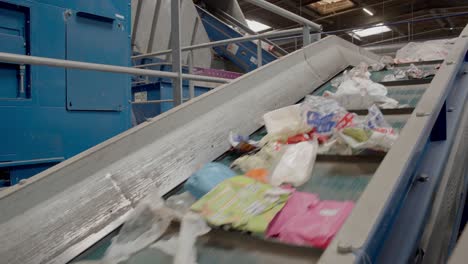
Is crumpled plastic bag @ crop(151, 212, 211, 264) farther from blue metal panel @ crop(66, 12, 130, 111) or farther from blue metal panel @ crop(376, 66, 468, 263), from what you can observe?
blue metal panel @ crop(66, 12, 130, 111)

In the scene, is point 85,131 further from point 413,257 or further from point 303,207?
point 413,257

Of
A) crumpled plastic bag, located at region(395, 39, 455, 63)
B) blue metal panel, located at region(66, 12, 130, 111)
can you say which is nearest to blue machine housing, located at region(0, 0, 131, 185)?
blue metal panel, located at region(66, 12, 130, 111)

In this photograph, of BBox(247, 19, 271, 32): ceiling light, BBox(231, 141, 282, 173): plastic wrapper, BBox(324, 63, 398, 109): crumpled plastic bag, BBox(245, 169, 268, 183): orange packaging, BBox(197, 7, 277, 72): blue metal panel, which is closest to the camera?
BBox(245, 169, 268, 183): orange packaging

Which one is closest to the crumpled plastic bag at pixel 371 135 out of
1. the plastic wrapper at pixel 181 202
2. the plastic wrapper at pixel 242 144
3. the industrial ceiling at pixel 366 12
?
the plastic wrapper at pixel 242 144

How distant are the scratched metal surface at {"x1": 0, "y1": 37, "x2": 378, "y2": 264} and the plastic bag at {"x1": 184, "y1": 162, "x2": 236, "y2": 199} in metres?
0.12

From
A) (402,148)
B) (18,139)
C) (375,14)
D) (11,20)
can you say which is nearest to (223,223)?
(402,148)

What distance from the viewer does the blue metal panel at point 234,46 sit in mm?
5477

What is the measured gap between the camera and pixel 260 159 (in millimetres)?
1489

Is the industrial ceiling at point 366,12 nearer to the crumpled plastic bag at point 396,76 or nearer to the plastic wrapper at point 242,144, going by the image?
the crumpled plastic bag at point 396,76

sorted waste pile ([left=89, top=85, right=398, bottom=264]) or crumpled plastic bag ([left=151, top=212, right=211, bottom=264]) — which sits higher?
sorted waste pile ([left=89, top=85, right=398, bottom=264])

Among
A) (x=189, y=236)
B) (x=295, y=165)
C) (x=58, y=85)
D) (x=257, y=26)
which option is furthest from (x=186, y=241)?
(x=257, y=26)

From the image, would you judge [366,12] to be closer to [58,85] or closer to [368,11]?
[368,11]

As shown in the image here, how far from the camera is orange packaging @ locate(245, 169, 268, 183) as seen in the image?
1.34 m

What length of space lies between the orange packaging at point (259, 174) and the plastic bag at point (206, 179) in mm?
72
